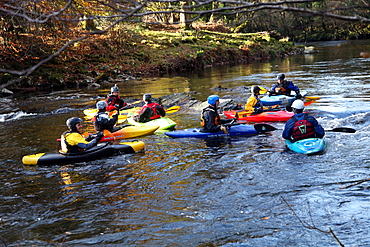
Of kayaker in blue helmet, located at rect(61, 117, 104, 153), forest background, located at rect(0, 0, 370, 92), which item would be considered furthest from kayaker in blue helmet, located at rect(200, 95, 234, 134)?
forest background, located at rect(0, 0, 370, 92)

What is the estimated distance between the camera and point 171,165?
24.3 ft

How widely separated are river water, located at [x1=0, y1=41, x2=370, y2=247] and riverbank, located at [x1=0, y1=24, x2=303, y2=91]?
10803 millimetres

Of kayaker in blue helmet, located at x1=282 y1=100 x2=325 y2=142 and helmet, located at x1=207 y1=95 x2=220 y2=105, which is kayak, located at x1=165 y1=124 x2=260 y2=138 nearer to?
helmet, located at x1=207 y1=95 x2=220 y2=105

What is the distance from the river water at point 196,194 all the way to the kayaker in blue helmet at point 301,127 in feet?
1.28

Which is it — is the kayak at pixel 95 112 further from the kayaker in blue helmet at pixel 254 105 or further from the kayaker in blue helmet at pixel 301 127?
the kayaker in blue helmet at pixel 301 127

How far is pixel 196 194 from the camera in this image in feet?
19.1

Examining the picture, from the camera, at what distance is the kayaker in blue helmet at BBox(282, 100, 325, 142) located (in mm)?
7543

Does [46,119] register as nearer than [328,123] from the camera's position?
No

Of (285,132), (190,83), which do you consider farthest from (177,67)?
(285,132)

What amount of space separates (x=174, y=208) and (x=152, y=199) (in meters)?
0.54

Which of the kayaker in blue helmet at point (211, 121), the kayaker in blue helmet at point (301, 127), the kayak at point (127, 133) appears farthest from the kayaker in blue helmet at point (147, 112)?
the kayaker in blue helmet at point (301, 127)

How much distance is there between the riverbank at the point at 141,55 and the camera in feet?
68.0

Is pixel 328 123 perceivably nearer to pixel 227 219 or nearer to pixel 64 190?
pixel 227 219

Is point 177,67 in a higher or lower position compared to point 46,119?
higher
